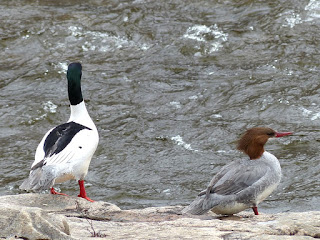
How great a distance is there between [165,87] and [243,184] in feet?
15.3

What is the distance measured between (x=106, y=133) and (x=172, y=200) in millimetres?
1902

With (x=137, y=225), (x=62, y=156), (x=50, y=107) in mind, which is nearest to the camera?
(x=137, y=225)

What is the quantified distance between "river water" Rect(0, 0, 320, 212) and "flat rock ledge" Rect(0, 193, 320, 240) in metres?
2.43

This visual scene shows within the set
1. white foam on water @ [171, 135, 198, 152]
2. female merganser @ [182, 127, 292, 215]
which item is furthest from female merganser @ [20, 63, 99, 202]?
white foam on water @ [171, 135, 198, 152]

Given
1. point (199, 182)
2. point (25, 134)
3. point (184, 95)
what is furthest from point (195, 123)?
point (25, 134)

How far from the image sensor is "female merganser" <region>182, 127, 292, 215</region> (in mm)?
5586

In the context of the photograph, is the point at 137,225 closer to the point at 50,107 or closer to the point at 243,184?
the point at 243,184

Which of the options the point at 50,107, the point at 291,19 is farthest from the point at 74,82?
the point at 291,19

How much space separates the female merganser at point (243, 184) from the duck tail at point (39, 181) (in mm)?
1298

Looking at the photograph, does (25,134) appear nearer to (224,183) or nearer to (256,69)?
(256,69)

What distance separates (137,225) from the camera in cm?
476

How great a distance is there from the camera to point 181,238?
424 centimetres

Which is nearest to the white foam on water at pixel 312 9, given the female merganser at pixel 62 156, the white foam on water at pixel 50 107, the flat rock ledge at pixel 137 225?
the white foam on water at pixel 50 107

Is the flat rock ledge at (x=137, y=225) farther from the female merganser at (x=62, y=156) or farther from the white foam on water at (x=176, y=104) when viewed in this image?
the white foam on water at (x=176, y=104)
